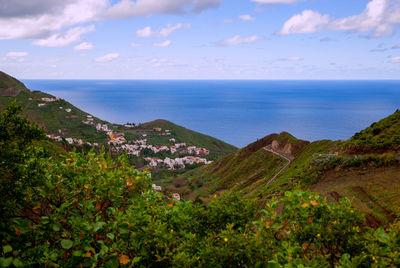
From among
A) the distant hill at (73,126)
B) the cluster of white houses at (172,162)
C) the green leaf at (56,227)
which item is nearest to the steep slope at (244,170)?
the cluster of white houses at (172,162)

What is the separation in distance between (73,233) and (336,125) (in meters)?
203

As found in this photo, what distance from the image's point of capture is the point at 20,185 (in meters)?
5.59

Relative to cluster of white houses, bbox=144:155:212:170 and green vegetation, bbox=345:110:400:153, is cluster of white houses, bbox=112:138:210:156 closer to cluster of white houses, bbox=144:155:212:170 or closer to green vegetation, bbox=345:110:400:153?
cluster of white houses, bbox=144:155:212:170

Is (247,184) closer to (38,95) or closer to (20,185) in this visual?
(20,185)

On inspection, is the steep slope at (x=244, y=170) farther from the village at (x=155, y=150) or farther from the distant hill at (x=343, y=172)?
the village at (x=155, y=150)

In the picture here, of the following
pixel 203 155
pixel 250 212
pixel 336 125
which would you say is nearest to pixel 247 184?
pixel 250 212

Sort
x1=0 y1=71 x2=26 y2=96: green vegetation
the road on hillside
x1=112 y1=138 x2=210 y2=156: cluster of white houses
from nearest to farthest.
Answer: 1. the road on hillside
2. x1=112 y1=138 x2=210 y2=156: cluster of white houses
3. x1=0 y1=71 x2=26 y2=96: green vegetation

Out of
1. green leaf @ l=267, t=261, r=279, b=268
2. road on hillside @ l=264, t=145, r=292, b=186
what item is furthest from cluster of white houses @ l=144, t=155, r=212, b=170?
green leaf @ l=267, t=261, r=279, b=268

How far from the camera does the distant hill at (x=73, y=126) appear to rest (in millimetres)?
116438

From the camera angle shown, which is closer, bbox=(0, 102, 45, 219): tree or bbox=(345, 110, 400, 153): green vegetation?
bbox=(0, 102, 45, 219): tree

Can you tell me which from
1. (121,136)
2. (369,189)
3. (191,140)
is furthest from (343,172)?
(191,140)

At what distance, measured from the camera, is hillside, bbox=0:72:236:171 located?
363 feet

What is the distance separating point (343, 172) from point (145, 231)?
2967 centimetres

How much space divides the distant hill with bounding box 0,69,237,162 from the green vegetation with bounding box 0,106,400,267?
4462 inches
